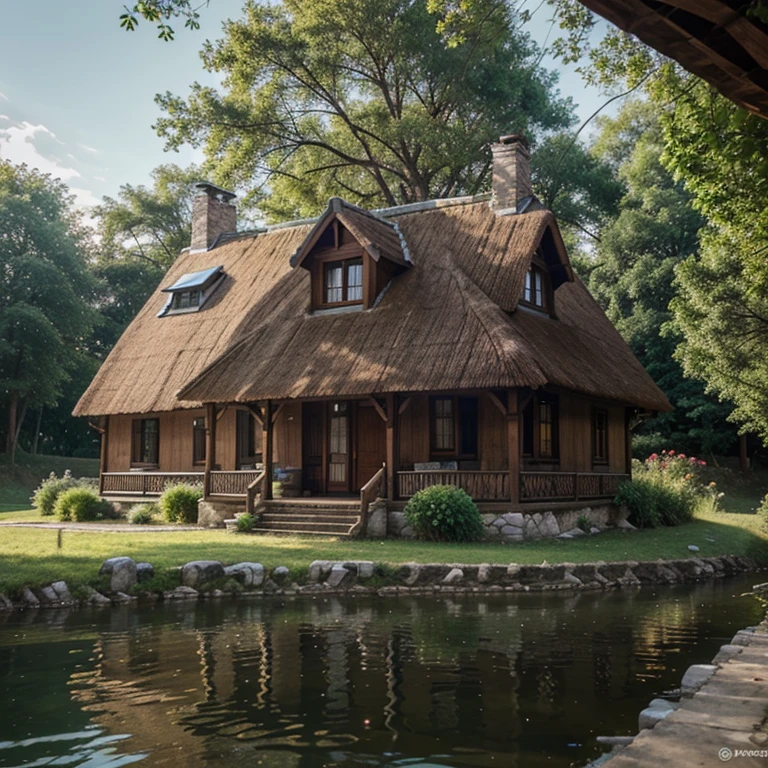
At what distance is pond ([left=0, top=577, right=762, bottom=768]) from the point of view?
5605 millimetres

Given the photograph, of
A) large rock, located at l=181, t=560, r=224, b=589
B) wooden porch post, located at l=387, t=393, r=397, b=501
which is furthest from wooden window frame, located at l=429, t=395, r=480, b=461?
large rock, located at l=181, t=560, r=224, b=589

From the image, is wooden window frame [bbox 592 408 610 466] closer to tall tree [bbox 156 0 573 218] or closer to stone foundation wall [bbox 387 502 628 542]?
stone foundation wall [bbox 387 502 628 542]

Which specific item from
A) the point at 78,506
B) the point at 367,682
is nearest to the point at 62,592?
the point at 367,682

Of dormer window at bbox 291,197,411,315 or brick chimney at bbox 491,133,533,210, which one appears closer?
dormer window at bbox 291,197,411,315

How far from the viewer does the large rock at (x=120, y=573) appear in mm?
12227

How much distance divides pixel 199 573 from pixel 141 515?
11.2 m

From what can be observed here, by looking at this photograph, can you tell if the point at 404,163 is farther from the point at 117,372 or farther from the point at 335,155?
the point at 117,372

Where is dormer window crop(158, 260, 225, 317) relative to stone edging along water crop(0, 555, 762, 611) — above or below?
above

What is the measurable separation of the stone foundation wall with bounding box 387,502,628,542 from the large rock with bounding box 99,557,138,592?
23.5 ft

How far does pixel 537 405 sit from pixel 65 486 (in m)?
16.1

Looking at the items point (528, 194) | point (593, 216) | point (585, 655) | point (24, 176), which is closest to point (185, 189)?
point (24, 176)

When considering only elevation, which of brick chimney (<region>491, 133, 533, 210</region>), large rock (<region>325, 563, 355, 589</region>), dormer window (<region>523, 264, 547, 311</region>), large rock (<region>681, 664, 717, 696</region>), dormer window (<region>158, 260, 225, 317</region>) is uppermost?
brick chimney (<region>491, 133, 533, 210</region>)

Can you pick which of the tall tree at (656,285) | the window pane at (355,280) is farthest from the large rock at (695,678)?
the tall tree at (656,285)

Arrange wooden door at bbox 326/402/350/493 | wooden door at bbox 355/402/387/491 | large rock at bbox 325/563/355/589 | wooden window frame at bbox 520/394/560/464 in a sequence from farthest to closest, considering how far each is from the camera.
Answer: wooden door at bbox 326/402/350/493, wooden door at bbox 355/402/387/491, wooden window frame at bbox 520/394/560/464, large rock at bbox 325/563/355/589
